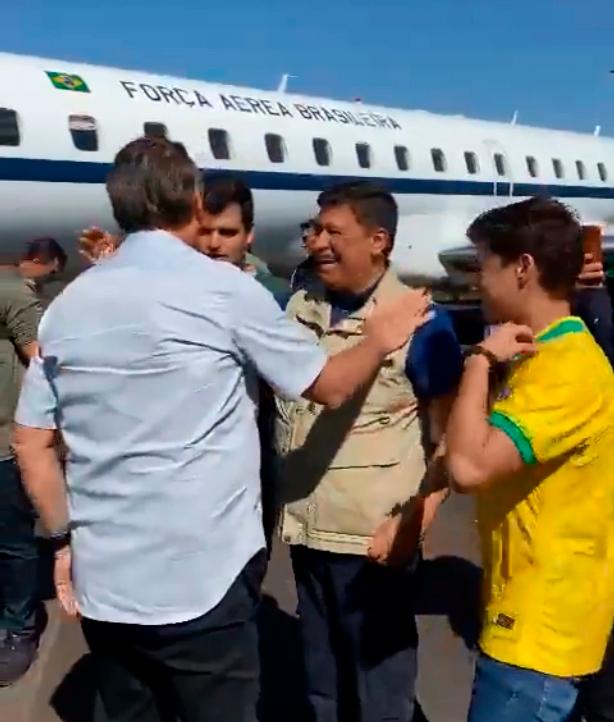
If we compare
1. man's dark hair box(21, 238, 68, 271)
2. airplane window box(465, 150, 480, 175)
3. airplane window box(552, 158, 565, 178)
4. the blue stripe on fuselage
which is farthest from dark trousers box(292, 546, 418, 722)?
airplane window box(552, 158, 565, 178)

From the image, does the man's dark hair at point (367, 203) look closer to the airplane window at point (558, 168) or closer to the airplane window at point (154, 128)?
the airplane window at point (154, 128)

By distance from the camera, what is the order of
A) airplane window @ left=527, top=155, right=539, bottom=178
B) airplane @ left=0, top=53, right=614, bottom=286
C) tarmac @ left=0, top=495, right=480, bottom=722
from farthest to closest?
airplane window @ left=527, top=155, right=539, bottom=178 < airplane @ left=0, top=53, right=614, bottom=286 < tarmac @ left=0, top=495, right=480, bottom=722

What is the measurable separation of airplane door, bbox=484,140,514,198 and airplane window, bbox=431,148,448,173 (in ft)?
4.92

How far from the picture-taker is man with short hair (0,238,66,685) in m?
4.70

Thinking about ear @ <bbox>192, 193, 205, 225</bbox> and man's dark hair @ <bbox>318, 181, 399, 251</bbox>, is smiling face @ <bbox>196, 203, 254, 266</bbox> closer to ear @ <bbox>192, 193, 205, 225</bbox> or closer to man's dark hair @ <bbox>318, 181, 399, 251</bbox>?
man's dark hair @ <bbox>318, 181, 399, 251</bbox>

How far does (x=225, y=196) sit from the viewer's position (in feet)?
12.8

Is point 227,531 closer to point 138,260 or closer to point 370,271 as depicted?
point 138,260

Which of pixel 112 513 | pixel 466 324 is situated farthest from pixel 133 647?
pixel 466 324

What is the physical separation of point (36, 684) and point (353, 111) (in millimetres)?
12318

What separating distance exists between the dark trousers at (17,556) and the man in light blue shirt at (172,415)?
2369 millimetres

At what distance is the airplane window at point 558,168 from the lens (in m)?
20.1

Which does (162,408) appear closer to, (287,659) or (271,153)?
(287,659)

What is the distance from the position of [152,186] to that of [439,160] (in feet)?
48.8

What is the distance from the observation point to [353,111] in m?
15.8
